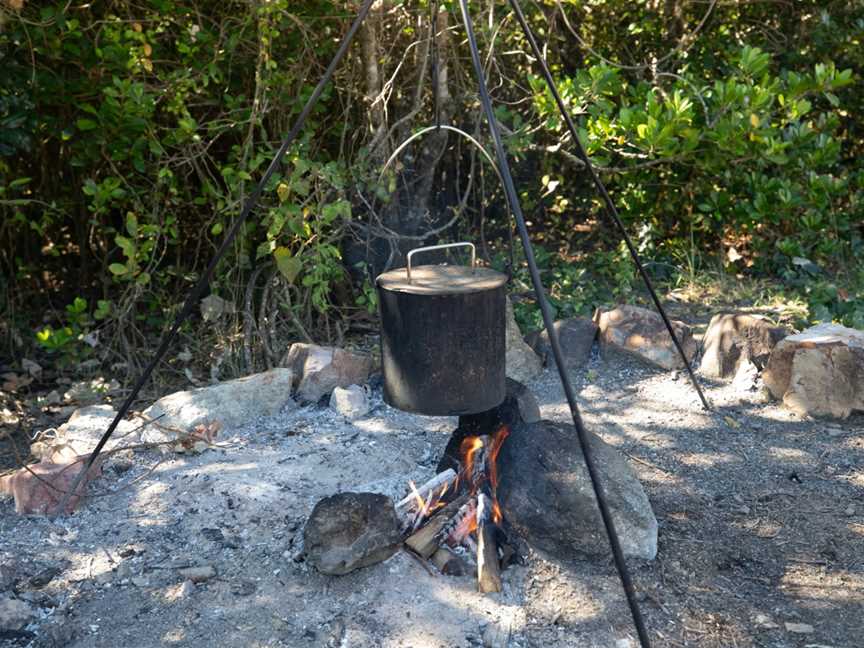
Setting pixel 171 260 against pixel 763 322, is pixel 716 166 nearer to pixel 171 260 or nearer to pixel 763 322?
pixel 763 322

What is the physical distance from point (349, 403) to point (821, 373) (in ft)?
7.57

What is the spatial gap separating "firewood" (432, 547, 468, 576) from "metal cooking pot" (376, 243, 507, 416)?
49cm

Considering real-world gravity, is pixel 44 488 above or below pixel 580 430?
below

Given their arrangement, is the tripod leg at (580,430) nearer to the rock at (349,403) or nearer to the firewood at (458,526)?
the firewood at (458,526)

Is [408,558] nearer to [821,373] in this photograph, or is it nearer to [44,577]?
[44,577]

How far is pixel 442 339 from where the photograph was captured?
3172 millimetres

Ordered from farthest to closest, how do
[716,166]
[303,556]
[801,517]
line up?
[716,166] < [801,517] < [303,556]

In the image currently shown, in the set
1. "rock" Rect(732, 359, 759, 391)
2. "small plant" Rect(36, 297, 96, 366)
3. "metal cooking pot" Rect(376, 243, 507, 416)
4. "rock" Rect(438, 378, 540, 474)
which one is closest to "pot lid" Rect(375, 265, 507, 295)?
"metal cooking pot" Rect(376, 243, 507, 416)

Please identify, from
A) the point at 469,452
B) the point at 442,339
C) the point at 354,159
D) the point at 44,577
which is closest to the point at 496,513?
the point at 469,452

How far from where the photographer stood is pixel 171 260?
616cm

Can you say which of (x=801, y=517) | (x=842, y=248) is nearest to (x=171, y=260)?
(x=801, y=517)

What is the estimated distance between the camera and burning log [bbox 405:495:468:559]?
321 cm

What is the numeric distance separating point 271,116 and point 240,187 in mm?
580

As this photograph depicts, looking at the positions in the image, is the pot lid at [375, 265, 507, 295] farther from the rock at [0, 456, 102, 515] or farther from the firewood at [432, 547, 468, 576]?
the rock at [0, 456, 102, 515]
